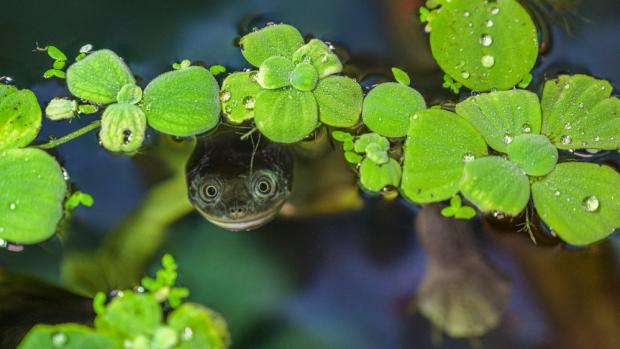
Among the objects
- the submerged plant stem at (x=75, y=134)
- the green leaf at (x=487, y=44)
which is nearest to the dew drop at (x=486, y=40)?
the green leaf at (x=487, y=44)

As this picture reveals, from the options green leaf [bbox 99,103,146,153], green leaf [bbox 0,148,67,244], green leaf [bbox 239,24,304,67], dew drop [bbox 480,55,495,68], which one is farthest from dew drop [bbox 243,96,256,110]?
dew drop [bbox 480,55,495,68]

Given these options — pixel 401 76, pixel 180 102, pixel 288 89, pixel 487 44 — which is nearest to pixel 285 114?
pixel 288 89

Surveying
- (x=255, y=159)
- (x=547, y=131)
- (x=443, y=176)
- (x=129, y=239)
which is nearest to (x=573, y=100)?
(x=547, y=131)

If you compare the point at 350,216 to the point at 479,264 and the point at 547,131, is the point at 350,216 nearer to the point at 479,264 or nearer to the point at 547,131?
the point at 479,264

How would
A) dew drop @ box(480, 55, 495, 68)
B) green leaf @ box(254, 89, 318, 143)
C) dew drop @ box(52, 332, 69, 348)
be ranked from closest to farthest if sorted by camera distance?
dew drop @ box(52, 332, 69, 348)
green leaf @ box(254, 89, 318, 143)
dew drop @ box(480, 55, 495, 68)

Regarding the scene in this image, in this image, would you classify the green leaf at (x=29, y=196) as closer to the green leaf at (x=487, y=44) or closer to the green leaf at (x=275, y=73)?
the green leaf at (x=275, y=73)

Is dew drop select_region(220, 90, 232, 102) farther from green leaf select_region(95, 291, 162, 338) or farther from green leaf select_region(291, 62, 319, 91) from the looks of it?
green leaf select_region(95, 291, 162, 338)
